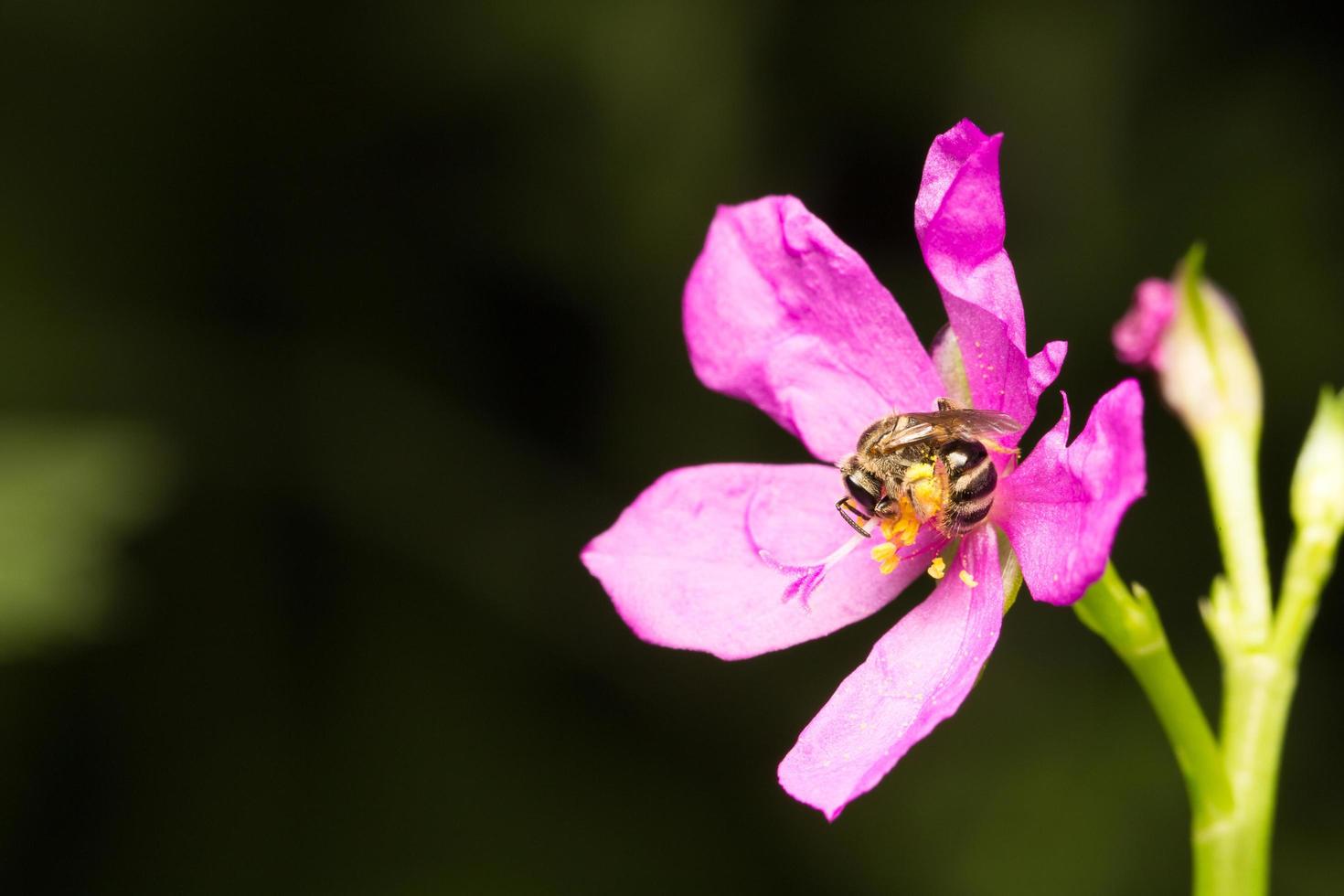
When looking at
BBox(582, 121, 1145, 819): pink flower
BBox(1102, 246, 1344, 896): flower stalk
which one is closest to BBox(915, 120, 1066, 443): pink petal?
BBox(582, 121, 1145, 819): pink flower

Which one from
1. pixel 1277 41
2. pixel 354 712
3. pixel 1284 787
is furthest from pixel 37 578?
pixel 1277 41

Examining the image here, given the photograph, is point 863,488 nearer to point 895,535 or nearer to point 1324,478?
point 895,535

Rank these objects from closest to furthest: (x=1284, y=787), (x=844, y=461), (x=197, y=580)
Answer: (x=844, y=461)
(x=1284, y=787)
(x=197, y=580)

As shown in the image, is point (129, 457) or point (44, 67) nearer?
point (129, 457)

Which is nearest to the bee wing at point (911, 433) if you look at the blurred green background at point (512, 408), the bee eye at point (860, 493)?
the bee eye at point (860, 493)

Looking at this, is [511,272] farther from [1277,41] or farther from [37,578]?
[1277,41]

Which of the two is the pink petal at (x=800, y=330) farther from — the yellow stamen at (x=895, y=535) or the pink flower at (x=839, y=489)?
the yellow stamen at (x=895, y=535)

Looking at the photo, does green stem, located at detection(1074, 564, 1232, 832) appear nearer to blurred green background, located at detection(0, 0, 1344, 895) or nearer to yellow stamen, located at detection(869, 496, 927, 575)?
yellow stamen, located at detection(869, 496, 927, 575)

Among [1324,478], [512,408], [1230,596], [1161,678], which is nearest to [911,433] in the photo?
[1161,678]
